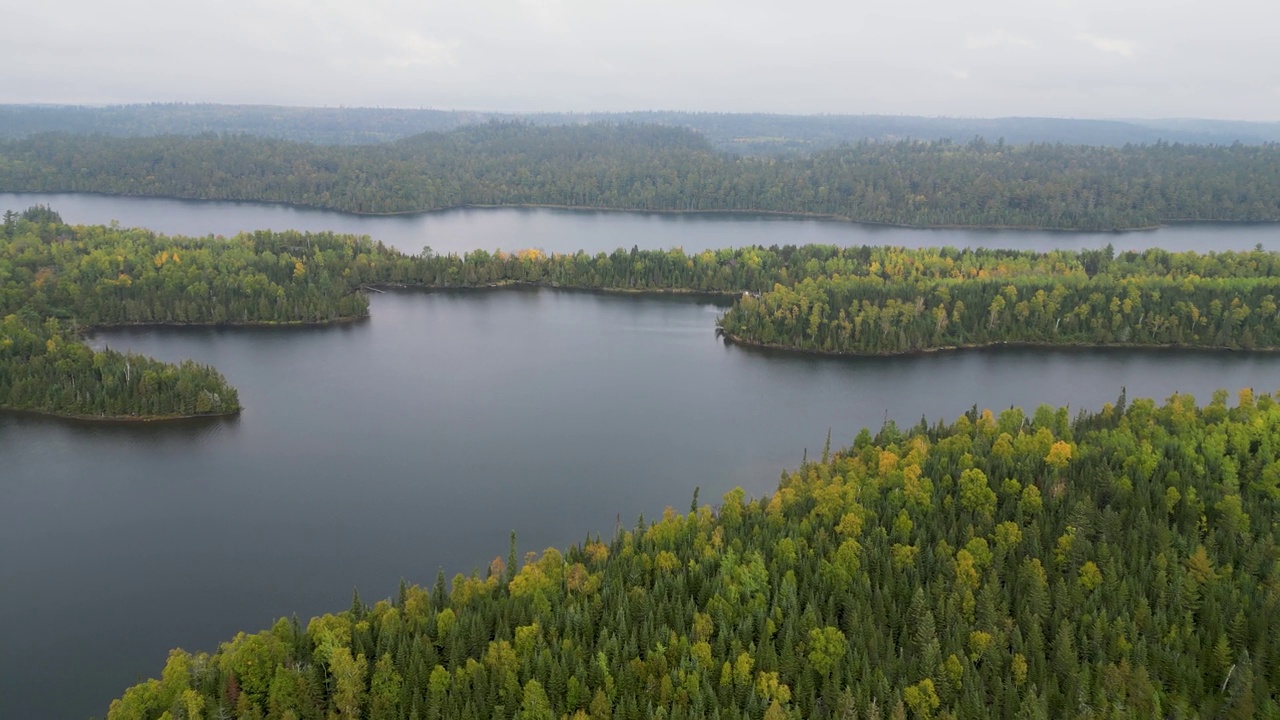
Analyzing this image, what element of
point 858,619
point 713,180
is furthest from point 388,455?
point 713,180

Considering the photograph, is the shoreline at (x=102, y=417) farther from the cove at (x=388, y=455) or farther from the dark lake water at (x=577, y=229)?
the dark lake water at (x=577, y=229)

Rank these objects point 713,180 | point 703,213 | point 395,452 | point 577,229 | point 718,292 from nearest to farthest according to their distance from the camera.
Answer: point 395,452
point 718,292
point 577,229
point 703,213
point 713,180

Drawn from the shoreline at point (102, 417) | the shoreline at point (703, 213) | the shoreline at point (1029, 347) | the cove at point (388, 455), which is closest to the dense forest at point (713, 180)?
the shoreline at point (703, 213)

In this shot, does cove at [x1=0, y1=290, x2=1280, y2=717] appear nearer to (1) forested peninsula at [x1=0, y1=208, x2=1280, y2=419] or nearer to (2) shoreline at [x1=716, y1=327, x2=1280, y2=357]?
(2) shoreline at [x1=716, y1=327, x2=1280, y2=357]

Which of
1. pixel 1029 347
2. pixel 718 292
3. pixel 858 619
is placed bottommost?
pixel 858 619

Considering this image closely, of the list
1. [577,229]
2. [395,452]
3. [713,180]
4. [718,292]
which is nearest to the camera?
[395,452]

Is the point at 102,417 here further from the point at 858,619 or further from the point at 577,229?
the point at 577,229
